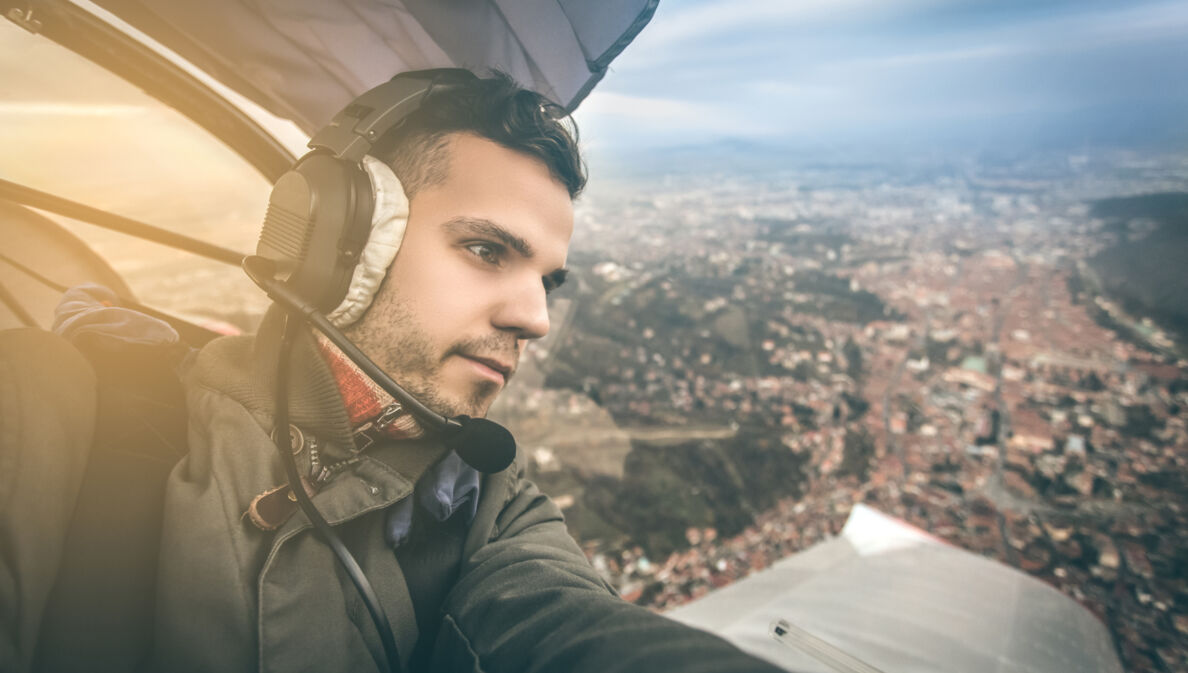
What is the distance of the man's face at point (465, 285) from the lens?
0.92m

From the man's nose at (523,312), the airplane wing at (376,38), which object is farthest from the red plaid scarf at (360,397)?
the airplane wing at (376,38)

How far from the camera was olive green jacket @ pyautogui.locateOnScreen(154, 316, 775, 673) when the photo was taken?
0.62m

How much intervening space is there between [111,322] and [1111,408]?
1895 centimetres

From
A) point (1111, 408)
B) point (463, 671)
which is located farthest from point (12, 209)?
point (1111, 408)

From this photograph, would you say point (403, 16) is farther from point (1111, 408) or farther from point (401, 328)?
point (1111, 408)

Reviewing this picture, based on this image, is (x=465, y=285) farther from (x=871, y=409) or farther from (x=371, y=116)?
(x=871, y=409)

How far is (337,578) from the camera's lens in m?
0.76

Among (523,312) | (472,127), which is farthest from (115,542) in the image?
(472,127)

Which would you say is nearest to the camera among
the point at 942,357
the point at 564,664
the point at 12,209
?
the point at 564,664

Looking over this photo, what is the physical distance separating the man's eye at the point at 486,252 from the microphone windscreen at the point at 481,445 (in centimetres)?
37

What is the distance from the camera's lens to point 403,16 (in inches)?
46.0

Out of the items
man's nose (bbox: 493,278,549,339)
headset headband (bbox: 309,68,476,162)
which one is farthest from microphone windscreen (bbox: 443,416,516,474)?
headset headband (bbox: 309,68,476,162)

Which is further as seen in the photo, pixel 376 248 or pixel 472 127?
pixel 472 127

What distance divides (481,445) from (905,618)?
235 centimetres
